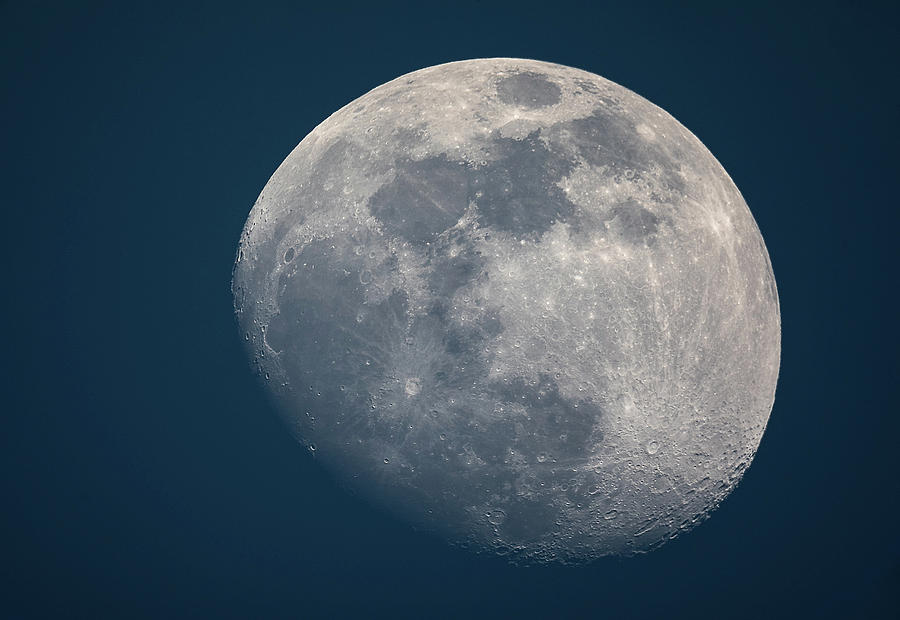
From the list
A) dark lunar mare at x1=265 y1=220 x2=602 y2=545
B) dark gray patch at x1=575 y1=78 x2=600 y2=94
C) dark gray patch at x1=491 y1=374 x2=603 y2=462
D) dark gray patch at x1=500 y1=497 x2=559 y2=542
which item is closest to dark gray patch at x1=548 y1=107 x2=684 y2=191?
dark gray patch at x1=575 y1=78 x2=600 y2=94

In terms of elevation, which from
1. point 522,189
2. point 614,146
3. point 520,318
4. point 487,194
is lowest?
point 520,318

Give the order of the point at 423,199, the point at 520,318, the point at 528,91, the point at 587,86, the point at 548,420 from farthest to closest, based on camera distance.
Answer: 1. the point at 587,86
2. the point at 528,91
3. the point at 423,199
4. the point at 548,420
5. the point at 520,318

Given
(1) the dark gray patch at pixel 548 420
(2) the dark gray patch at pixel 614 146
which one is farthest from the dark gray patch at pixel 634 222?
(1) the dark gray patch at pixel 548 420

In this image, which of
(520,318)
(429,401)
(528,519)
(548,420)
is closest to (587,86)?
(520,318)

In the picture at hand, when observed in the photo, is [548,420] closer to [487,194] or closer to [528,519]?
[528,519]

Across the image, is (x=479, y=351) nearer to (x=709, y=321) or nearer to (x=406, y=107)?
(x=709, y=321)

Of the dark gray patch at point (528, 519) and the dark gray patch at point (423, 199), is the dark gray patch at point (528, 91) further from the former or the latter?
the dark gray patch at point (528, 519)
